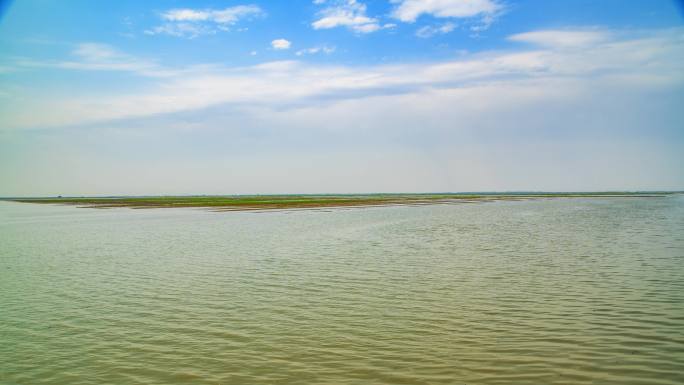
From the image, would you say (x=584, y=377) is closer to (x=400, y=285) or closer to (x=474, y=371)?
(x=474, y=371)

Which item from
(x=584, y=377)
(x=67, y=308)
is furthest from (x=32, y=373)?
(x=584, y=377)

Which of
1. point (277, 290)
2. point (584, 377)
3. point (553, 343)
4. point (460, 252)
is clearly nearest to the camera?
point (584, 377)

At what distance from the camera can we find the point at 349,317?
44.4ft

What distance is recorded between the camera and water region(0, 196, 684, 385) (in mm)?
9594

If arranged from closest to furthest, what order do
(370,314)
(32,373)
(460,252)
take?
(32,373), (370,314), (460,252)

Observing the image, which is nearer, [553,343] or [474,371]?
[474,371]

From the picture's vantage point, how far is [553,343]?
10.8m

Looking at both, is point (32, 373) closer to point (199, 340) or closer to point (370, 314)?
point (199, 340)

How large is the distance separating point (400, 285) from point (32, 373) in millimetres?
11342

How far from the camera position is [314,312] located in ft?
46.6

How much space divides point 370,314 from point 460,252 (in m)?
14.0

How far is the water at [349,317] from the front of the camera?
959 cm

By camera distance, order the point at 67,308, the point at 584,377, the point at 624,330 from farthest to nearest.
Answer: the point at 67,308, the point at 624,330, the point at 584,377

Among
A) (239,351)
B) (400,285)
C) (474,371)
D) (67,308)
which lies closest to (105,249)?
(67,308)
